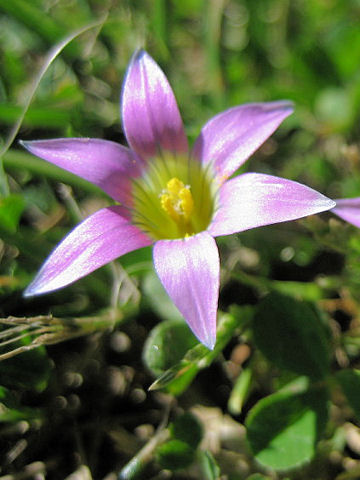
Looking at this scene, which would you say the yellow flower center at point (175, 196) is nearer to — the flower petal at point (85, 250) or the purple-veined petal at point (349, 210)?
the flower petal at point (85, 250)

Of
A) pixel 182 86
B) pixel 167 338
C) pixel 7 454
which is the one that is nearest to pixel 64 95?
pixel 182 86

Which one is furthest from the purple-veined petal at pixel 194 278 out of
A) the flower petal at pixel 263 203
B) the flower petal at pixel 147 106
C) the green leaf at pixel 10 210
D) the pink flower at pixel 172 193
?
the green leaf at pixel 10 210

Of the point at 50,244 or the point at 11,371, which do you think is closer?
the point at 11,371

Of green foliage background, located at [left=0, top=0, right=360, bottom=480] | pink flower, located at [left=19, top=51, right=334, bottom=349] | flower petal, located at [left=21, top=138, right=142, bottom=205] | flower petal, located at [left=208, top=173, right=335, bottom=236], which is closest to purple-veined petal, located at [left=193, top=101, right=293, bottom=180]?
pink flower, located at [left=19, top=51, right=334, bottom=349]

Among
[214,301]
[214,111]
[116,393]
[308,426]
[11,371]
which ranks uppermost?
[214,301]

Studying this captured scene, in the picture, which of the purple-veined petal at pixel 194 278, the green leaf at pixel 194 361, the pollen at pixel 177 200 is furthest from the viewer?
the pollen at pixel 177 200

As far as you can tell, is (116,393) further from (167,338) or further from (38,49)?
(38,49)
